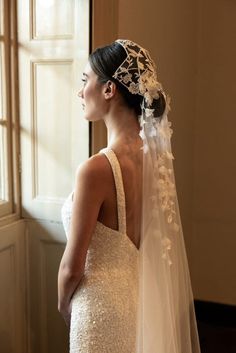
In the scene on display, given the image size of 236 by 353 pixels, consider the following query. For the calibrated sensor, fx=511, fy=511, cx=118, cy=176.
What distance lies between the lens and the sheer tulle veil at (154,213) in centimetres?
161

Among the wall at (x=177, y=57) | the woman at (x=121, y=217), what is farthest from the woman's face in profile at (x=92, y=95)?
the wall at (x=177, y=57)

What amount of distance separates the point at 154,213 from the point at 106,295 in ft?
1.03

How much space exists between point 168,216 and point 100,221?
26cm

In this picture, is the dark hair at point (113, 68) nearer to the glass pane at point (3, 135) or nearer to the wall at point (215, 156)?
the glass pane at point (3, 135)

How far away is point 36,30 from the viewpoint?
2217 mm

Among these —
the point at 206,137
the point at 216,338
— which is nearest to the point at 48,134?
the point at 206,137

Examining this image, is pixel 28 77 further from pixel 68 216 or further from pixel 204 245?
pixel 204 245

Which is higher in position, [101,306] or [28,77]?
[28,77]

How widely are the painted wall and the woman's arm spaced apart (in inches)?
57.8

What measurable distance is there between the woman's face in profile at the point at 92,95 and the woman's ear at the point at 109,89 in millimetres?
17

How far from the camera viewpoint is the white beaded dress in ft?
5.36

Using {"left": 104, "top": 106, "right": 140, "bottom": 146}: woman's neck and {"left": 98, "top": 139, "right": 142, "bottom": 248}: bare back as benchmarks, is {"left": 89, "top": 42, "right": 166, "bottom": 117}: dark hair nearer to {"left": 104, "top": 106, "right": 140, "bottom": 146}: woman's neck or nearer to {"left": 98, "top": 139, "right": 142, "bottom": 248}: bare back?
{"left": 104, "top": 106, "right": 140, "bottom": 146}: woman's neck

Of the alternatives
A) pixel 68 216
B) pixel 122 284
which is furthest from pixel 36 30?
pixel 122 284

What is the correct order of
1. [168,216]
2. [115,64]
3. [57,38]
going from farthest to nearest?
[57,38]
[168,216]
[115,64]
